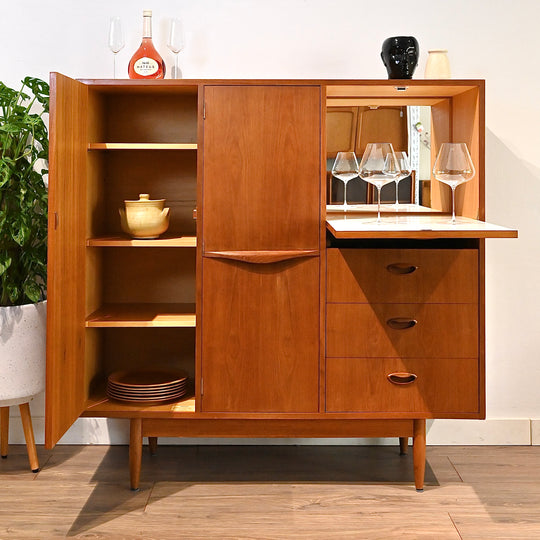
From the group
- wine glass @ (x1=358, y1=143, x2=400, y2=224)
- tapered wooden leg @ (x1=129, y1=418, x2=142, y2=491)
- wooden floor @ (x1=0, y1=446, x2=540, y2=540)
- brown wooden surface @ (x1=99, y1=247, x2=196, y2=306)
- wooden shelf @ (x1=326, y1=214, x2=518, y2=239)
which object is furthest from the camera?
brown wooden surface @ (x1=99, y1=247, x2=196, y2=306)

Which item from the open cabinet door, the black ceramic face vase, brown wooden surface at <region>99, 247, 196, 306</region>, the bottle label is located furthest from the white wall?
brown wooden surface at <region>99, 247, 196, 306</region>

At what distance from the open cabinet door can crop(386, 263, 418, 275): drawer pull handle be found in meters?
1.06

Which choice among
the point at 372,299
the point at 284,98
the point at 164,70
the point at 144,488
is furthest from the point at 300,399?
the point at 164,70

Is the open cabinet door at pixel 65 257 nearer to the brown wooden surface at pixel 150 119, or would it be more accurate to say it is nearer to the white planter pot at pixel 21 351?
the white planter pot at pixel 21 351

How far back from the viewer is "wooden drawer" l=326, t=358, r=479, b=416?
246 cm

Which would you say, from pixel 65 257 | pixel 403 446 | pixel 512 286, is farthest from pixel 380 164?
pixel 403 446

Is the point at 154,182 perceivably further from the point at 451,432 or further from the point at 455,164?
the point at 451,432

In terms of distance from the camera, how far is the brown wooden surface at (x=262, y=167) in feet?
8.00

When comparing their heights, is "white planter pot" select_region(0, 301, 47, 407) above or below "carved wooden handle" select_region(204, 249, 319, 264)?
below

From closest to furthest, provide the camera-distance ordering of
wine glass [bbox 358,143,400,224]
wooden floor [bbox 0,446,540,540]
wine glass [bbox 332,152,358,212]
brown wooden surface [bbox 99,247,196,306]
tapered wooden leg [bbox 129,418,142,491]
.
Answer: wooden floor [bbox 0,446,540,540] → wine glass [bbox 358,143,400,224] → tapered wooden leg [bbox 129,418,142,491] → wine glass [bbox 332,152,358,212] → brown wooden surface [bbox 99,247,196,306]

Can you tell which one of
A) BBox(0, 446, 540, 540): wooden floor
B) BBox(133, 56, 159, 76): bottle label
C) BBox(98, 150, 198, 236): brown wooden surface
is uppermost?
BBox(133, 56, 159, 76): bottle label

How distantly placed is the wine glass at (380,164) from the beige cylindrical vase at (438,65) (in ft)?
1.48

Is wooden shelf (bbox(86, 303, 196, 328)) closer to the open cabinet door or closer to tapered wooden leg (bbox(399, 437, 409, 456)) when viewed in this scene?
the open cabinet door

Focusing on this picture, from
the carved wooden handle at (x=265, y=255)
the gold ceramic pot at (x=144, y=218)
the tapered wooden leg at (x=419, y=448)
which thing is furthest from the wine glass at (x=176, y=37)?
the tapered wooden leg at (x=419, y=448)
